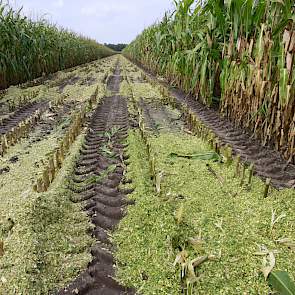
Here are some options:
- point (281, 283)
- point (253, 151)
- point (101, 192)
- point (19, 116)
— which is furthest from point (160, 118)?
point (281, 283)

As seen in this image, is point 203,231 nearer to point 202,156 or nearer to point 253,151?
point 202,156

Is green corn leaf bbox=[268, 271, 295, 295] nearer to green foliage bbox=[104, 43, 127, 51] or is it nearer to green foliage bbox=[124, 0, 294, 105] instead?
green foliage bbox=[124, 0, 294, 105]

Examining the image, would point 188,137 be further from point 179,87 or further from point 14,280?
point 179,87

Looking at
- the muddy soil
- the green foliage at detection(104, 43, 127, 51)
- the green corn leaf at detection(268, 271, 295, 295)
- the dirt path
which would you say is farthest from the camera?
the green foliage at detection(104, 43, 127, 51)

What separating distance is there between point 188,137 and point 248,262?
238cm

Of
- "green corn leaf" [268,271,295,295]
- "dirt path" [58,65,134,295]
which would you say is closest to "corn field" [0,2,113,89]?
"dirt path" [58,65,134,295]

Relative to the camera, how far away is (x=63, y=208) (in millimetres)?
2277

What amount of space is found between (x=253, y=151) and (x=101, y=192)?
1695 millimetres

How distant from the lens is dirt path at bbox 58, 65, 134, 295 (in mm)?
1646

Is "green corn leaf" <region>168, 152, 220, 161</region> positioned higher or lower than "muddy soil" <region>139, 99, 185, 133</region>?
lower

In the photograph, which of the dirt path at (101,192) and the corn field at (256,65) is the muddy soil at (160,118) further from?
the corn field at (256,65)

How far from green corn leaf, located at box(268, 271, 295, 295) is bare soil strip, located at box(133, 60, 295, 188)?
121 cm

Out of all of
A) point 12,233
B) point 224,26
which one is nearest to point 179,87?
point 224,26

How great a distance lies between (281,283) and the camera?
1.54 metres
